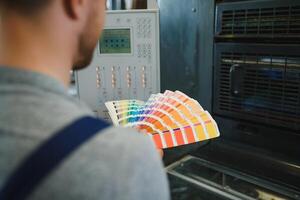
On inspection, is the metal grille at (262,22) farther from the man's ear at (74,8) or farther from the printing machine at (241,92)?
the man's ear at (74,8)

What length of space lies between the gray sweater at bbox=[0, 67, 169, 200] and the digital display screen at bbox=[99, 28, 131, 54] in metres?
0.87

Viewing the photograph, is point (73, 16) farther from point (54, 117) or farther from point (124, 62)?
point (124, 62)

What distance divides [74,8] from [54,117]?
127 mm

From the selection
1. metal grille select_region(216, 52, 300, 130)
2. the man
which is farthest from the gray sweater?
metal grille select_region(216, 52, 300, 130)

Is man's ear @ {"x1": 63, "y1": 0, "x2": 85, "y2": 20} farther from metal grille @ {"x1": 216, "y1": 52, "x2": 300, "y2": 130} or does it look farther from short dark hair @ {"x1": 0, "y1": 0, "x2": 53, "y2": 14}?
metal grille @ {"x1": 216, "y1": 52, "x2": 300, "y2": 130}

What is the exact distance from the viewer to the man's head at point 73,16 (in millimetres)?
336

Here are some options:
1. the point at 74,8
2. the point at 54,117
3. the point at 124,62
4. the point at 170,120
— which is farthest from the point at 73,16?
the point at 124,62

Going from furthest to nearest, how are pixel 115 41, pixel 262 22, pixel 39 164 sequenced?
1. pixel 115 41
2. pixel 262 22
3. pixel 39 164

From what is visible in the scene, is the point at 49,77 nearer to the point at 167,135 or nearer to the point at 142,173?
the point at 142,173

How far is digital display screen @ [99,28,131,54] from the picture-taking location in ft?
3.92

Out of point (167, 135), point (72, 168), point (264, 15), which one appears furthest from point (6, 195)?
point (264, 15)

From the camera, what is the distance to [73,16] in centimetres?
36

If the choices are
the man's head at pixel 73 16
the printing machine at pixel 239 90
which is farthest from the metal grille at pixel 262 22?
the man's head at pixel 73 16

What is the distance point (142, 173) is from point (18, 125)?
14 cm
